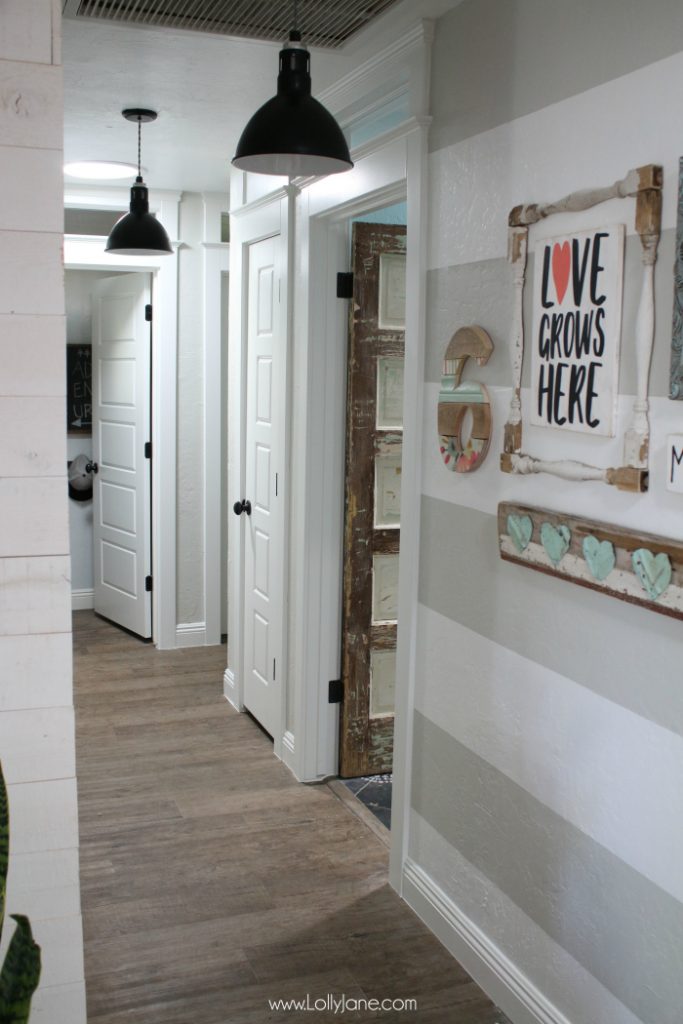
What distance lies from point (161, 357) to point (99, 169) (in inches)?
41.8

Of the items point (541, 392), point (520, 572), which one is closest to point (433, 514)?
point (520, 572)

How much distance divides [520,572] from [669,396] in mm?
686

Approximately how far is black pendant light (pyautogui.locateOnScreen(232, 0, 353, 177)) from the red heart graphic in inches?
21.6

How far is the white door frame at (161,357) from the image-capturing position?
18.6 ft

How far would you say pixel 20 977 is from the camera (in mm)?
1321

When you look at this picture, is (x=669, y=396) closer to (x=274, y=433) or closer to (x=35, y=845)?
(x=35, y=845)

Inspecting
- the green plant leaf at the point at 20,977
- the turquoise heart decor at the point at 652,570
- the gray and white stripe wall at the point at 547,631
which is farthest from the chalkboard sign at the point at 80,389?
the green plant leaf at the point at 20,977

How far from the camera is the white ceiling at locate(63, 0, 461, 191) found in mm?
3064

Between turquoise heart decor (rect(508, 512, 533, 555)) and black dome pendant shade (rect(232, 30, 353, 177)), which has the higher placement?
black dome pendant shade (rect(232, 30, 353, 177))

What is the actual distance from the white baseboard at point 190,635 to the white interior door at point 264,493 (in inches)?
49.9

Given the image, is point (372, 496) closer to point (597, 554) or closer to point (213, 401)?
point (597, 554)

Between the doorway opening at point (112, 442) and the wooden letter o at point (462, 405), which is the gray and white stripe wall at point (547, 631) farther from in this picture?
the doorway opening at point (112, 442)

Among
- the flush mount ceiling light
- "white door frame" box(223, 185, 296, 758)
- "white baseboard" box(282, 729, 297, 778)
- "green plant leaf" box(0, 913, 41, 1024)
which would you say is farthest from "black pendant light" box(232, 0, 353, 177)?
the flush mount ceiling light

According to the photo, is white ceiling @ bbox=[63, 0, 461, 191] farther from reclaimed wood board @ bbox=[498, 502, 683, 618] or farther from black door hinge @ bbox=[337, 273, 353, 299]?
reclaimed wood board @ bbox=[498, 502, 683, 618]
